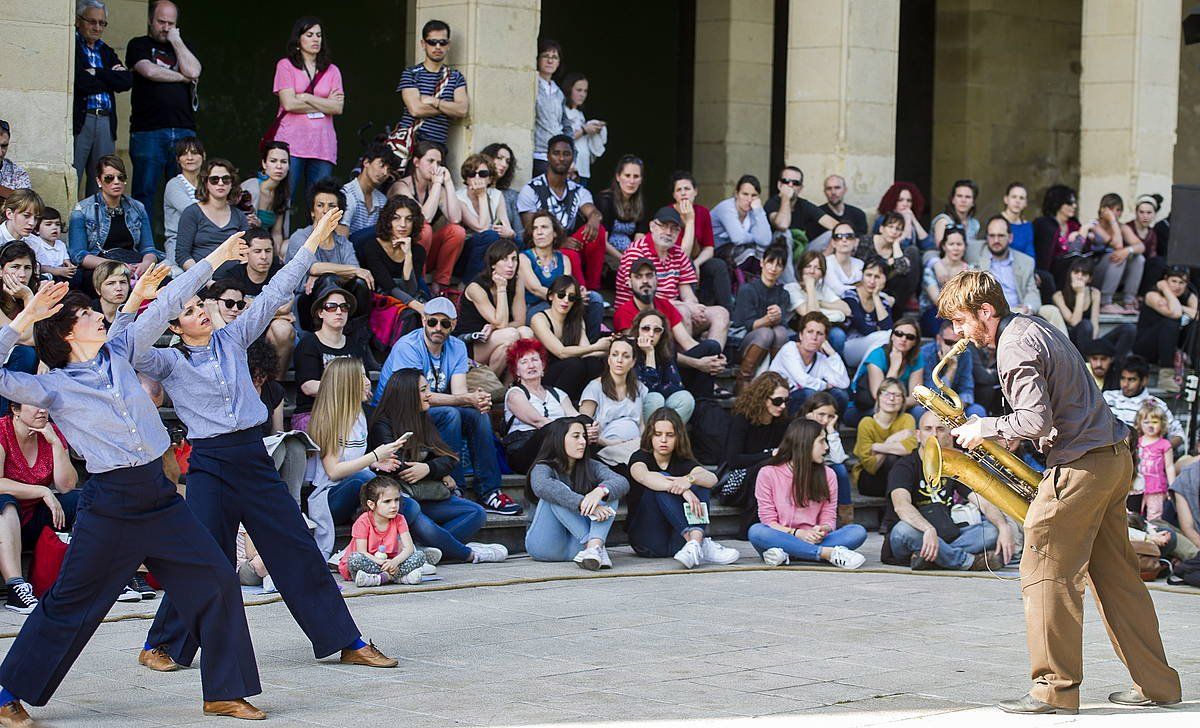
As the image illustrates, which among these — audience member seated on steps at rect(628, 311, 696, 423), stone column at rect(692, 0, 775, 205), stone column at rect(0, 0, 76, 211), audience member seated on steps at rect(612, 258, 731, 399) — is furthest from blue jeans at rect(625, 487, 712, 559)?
stone column at rect(692, 0, 775, 205)

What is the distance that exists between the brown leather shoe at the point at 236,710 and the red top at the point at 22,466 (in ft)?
8.99

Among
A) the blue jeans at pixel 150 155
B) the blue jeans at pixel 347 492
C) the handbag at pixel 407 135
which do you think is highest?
the handbag at pixel 407 135

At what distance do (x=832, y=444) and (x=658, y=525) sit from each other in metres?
1.51

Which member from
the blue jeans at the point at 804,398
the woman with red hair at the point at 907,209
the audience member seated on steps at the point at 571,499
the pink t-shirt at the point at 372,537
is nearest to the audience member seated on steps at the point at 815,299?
the blue jeans at the point at 804,398

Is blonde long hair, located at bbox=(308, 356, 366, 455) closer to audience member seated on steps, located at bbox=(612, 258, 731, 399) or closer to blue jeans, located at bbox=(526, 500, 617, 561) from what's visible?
blue jeans, located at bbox=(526, 500, 617, 561)

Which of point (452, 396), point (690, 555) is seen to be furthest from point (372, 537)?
point (690, 555)

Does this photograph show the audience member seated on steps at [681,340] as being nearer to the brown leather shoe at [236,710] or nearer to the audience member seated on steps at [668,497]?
the audience member seated on steps at [668,497]

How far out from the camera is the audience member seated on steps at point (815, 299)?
13180mm

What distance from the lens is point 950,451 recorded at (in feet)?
22.7

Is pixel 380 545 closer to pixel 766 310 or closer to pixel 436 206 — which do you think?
pixel 436 206

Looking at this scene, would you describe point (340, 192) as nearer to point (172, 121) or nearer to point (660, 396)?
point (172, 121)

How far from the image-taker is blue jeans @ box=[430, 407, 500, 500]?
10.5 meters

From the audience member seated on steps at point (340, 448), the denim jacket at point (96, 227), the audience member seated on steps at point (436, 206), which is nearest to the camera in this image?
the audience member seated on steps at point (340, 448)

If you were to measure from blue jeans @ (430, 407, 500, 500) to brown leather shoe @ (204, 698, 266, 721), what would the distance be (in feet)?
13.5
